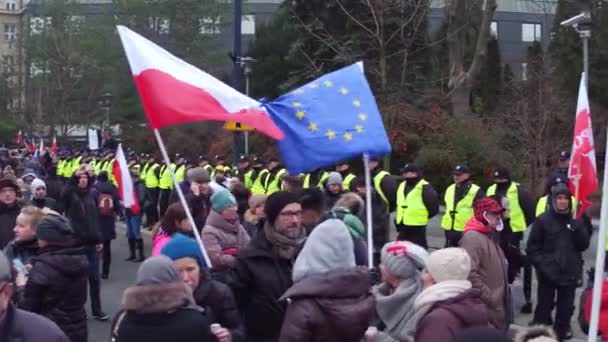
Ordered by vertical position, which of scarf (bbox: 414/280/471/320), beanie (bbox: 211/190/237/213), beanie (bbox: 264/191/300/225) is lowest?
scarf (bbox: 414/280/471/320)

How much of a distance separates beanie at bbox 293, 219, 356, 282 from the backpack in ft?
26.4

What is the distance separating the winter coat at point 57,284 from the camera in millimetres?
6297

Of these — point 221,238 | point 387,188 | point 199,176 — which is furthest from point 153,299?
point 387,188

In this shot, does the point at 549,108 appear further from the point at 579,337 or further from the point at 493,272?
the point at 493,272

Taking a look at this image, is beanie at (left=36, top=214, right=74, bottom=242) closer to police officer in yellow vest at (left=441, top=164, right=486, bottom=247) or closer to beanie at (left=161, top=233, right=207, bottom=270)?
beanie at (left=161, top=233, right=207, bottom=270)

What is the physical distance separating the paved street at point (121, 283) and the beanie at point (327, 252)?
3426 mm

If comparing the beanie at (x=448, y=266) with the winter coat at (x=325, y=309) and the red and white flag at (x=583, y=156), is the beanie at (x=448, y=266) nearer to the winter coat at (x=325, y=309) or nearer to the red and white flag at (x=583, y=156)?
the winter coat at (x=325, y=309)

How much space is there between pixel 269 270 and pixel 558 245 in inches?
171

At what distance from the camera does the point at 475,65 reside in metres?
26.0

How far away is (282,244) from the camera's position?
220 inches

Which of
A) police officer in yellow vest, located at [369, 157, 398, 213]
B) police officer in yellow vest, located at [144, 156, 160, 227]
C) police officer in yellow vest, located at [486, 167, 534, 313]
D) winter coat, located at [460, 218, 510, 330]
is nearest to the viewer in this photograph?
winter coat, located at [460, 218, 510, 330]

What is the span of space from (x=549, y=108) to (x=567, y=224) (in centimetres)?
1412

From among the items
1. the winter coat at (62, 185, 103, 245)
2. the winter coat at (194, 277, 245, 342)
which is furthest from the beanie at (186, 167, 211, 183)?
the winter coat at (194, 277, 245, 342)

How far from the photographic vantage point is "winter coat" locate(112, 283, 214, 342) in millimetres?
4328
